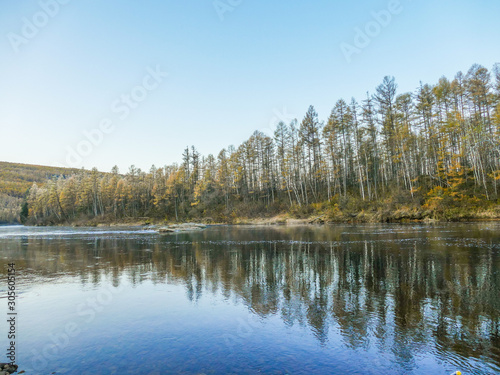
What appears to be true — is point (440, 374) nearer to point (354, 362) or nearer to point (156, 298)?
point (354, 362)

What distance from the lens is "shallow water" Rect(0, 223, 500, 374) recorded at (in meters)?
4.91

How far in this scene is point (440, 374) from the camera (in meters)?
4.32

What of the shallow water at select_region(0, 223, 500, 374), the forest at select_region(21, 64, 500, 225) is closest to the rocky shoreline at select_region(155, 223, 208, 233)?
the forest at select_region(21, 64, 500, 225)

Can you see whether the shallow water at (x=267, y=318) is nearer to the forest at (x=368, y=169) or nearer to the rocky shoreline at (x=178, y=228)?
the forest at (x=368, y=169)

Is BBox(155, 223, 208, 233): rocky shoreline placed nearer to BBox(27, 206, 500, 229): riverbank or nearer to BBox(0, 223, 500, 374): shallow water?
BBox(27, 206, 500, 229): riverbank

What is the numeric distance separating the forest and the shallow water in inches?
697

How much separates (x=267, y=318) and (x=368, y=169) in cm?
5483

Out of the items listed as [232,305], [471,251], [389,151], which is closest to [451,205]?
[389,151]

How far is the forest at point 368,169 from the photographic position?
3859cm

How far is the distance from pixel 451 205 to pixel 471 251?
84.3 feet

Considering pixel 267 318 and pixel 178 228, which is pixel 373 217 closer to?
pixel 178 228

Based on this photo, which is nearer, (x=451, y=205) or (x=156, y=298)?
(x=156, y=298)

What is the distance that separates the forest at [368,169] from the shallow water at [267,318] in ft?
58.1

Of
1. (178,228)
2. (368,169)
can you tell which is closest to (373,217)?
(368,169)
